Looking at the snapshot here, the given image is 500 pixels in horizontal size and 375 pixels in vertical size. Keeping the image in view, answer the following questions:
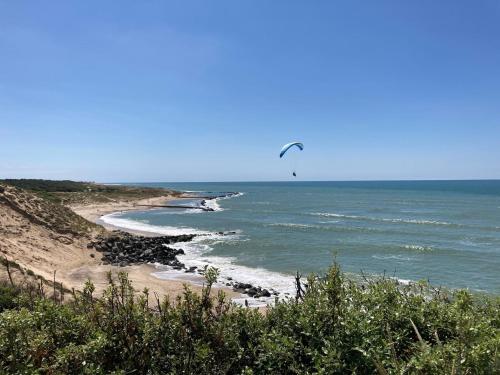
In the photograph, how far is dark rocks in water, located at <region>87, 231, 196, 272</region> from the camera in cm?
3125

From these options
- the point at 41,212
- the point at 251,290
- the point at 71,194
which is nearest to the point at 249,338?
the point at 251,290

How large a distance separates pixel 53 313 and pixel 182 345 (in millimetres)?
1732

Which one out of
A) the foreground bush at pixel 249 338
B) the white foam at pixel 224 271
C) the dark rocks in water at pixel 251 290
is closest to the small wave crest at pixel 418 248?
the white foam at pixel 224 271

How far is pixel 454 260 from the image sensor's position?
103ft

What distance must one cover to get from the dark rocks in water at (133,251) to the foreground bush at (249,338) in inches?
990

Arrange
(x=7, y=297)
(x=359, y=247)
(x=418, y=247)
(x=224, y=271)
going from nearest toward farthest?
(x=7, y=297) < (x=224, y=271) < (x=418, y=247) < (x=359, y=247)

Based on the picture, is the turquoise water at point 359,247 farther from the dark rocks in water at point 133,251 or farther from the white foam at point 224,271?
A: the dark rocks in water at point 133,251

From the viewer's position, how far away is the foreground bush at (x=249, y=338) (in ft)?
14.1

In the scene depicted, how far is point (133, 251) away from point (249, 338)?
30.8m

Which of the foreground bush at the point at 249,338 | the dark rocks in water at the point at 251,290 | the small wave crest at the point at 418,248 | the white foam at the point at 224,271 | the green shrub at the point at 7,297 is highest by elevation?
the foreground bush at the point at 249,338

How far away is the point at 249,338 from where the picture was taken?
5.58 meters

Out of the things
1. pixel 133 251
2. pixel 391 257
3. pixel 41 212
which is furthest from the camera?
pixel 133 251

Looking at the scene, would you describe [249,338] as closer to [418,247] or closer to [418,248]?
[418,248]

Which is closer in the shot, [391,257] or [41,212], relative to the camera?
[41,212]
